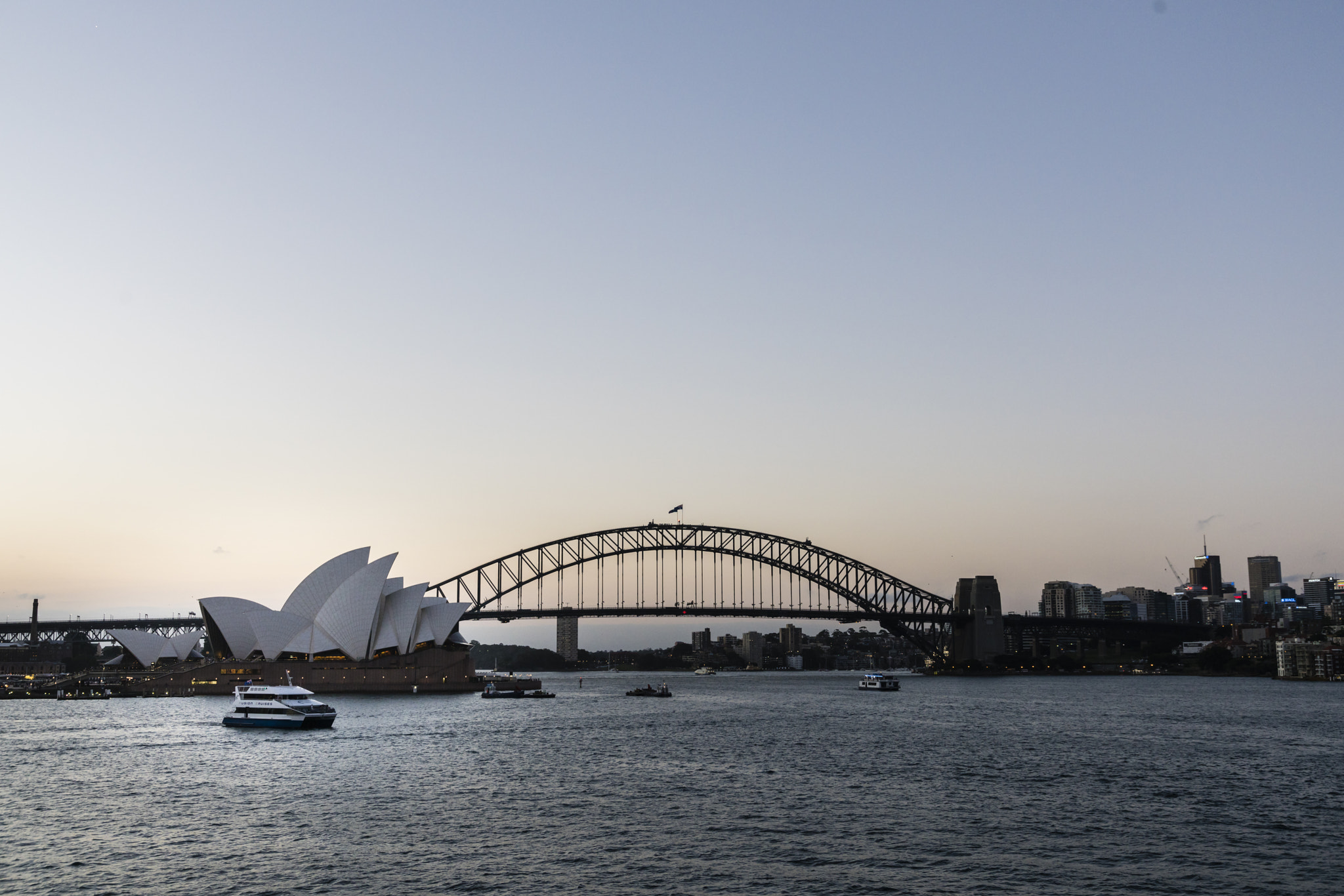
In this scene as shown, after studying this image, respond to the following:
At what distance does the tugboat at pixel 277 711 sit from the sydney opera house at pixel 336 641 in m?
40.2

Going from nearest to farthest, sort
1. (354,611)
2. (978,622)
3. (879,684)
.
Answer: (354,611), (879,684), (978,622)

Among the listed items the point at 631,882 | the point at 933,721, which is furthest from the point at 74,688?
the point at 631,882

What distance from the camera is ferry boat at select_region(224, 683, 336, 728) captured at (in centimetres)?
6272

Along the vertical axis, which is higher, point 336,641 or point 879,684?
point 336,641

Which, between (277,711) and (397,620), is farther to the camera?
(397,620)

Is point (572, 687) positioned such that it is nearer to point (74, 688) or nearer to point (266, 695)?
point (74, 688)

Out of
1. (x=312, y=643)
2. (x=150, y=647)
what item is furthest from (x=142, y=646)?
(x=312, y=643)

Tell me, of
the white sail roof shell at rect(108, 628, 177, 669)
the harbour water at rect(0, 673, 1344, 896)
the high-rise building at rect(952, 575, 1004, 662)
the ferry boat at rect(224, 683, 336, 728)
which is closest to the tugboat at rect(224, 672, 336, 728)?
the ferry boat at rect(224, 683, 336, 728)

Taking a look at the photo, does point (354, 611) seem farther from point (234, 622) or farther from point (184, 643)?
point (184, 643)

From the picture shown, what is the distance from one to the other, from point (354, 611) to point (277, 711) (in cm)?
4483

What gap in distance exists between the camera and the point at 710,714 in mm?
77875

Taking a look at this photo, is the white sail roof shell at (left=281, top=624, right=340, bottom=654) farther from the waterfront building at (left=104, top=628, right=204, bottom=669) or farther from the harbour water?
the waterfront building at (left=104, top=628, right=204, bottom=669)

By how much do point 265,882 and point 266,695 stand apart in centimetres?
4579

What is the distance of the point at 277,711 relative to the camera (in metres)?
63.1
